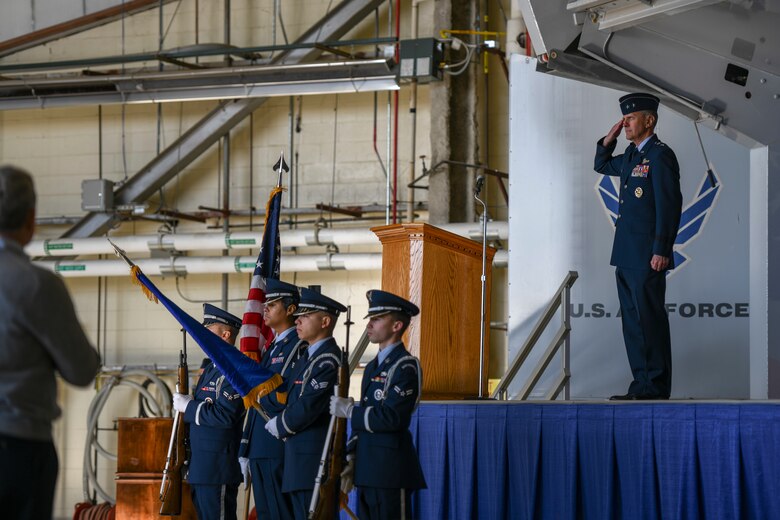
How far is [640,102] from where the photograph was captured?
5.81 meters

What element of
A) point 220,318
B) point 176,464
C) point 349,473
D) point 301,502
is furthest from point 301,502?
point 220,318

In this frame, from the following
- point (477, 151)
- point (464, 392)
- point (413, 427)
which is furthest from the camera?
point (477, 151)

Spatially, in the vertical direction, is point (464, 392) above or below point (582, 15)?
below

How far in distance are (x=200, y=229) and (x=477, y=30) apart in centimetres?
352

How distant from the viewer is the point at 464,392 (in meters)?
6.96

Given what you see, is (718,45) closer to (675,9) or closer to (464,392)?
(675,9)

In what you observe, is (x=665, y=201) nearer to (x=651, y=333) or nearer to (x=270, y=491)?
(x=651, y=333)

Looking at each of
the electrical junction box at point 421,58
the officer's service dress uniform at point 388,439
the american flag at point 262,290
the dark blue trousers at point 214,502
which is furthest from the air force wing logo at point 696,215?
the electrical junction box at point 421,58

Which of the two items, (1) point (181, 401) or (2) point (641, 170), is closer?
(2) point (641, 170)

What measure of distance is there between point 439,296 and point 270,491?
5.69 ft

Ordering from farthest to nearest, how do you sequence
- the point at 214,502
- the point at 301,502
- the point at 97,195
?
the point at 97,195 < the point at 214,502 < the point at 301,502

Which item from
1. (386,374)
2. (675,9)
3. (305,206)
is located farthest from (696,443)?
(305,206)

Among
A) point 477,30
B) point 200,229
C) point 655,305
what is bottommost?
point 655,305

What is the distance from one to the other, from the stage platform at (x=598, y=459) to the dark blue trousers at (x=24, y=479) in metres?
3.12
